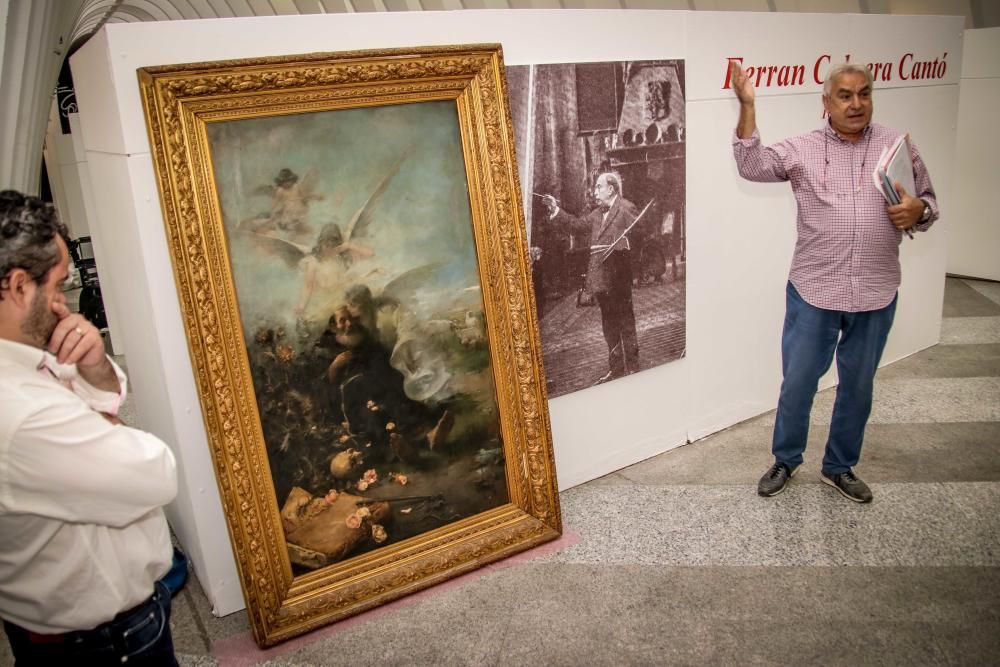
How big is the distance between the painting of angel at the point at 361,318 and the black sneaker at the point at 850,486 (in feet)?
6.30

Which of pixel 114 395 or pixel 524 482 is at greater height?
pixel 114 395

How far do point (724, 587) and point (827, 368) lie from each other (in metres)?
1.33

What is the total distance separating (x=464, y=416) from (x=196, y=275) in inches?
51.4

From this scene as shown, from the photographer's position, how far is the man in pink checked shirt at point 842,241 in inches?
136

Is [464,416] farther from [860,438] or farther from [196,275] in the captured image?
[860,438]

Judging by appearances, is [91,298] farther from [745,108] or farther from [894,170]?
[894,170]

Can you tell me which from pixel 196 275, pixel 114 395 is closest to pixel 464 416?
pixel 196 275

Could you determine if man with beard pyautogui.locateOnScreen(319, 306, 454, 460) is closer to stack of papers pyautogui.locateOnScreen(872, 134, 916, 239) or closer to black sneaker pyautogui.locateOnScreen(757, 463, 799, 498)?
black sneaker pyautogui.locateOnScreen(757, 463, 799, 498)

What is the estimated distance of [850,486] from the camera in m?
3.81

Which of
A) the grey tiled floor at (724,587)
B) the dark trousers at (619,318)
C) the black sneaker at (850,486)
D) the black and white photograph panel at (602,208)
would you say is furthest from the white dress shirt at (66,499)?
the black sneaker at (850,486)

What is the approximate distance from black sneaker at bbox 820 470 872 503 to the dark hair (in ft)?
12.1

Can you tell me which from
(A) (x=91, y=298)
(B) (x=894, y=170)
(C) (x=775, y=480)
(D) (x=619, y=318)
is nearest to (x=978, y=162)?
(B) (x=894, y=170)

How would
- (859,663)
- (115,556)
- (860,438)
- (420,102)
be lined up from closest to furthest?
(115,556) < (859,663) < (420,102) < (860,438)

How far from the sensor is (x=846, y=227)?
136 inches
